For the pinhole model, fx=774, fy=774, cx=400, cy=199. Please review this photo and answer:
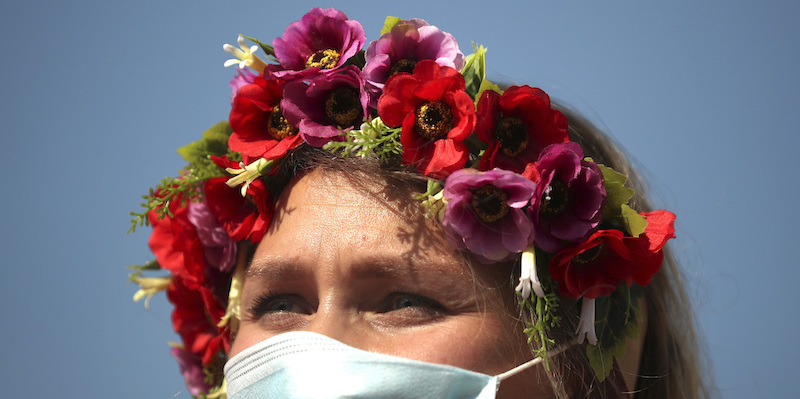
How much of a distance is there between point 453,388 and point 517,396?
0.71ft

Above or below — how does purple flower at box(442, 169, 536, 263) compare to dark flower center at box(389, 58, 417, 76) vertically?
below

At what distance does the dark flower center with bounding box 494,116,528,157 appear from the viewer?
2193 mm

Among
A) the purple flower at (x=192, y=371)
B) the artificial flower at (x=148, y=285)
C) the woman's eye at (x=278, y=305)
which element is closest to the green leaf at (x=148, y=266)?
the artificial flower at (x=148, y=285)

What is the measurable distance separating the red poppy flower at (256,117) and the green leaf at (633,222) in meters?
1.10

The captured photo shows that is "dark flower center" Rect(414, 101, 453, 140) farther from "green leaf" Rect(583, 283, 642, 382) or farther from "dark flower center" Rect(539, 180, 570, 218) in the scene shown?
"green leaf" Rect(583, 283, 642, 382)

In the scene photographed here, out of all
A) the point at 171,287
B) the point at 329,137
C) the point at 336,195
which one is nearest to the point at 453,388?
the point at 336,195

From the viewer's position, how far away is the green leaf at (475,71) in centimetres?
229

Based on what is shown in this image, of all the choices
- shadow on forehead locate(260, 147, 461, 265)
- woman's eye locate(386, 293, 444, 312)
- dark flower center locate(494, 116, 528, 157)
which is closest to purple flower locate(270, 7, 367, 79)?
shadow on forehead locate(260, 147, 461, 265)

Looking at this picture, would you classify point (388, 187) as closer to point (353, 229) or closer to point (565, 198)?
point (353, 229)

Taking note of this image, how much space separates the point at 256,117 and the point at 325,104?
0.28 metres

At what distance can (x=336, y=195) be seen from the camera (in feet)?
7.52

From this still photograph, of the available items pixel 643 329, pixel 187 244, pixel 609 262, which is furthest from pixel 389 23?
pixel 643 329

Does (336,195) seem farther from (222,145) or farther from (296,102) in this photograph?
(222,145)

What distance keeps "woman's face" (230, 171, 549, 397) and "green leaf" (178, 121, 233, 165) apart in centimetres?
70
